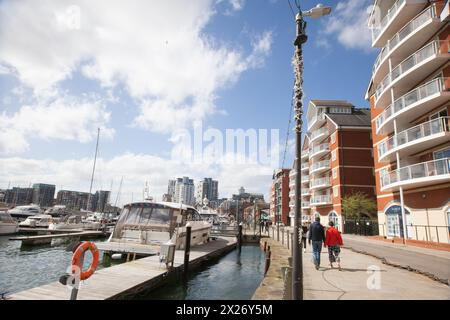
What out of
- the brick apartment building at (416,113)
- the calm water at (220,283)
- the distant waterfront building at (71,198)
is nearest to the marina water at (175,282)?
the calm water at (220,283)

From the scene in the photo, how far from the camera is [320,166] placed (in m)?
42.9

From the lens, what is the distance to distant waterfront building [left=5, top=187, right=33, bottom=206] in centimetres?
15188

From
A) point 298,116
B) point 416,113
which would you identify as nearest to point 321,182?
point 416,113

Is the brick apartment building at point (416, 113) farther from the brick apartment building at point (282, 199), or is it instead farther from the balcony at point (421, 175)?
the brick apartment building at point (282, 199)

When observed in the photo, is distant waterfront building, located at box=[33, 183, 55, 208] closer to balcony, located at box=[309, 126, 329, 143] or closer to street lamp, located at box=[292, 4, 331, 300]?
balcony, located at box=[309, 126, 329, 143]

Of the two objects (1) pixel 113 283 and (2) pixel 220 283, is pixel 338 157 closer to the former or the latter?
(2) pixel 220 283

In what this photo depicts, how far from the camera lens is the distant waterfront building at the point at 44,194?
166m

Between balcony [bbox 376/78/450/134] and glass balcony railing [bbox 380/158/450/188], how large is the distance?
14.1ft

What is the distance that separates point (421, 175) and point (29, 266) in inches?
1037

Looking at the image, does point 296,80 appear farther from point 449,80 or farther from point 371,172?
point 371,172

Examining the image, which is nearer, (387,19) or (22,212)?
(387,19)

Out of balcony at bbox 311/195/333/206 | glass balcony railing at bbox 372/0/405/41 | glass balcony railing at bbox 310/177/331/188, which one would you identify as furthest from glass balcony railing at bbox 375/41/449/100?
balcony at bbox 311/195/333/206
